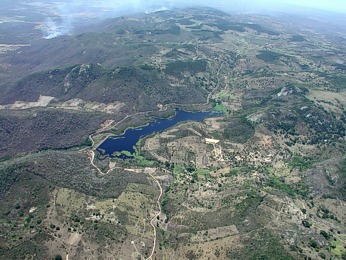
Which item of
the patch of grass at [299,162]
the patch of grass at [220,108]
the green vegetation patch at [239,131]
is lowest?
the patch of grass at [220,108]

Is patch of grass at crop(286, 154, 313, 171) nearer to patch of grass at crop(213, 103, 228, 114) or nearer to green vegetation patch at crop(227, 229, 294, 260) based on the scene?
green vegetation patch at crop(227, 229, 294, 260)

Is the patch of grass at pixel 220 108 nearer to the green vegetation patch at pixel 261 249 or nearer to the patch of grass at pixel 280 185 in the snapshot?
the patch of grass at pixel 280 185

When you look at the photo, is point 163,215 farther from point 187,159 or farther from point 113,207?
point 187,159

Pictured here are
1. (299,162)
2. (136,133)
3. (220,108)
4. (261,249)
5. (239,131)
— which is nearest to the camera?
(261,249)

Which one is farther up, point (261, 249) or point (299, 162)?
point (261, 249)

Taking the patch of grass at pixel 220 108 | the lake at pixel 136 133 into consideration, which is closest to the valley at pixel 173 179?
the patch of grass at pixel 220 108

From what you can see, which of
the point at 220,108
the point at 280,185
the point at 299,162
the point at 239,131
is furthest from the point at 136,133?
the point at 299,162

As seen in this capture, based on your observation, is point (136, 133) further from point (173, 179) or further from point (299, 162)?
point (299, 162)

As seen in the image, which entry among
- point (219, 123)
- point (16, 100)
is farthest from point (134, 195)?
point (16, 100)

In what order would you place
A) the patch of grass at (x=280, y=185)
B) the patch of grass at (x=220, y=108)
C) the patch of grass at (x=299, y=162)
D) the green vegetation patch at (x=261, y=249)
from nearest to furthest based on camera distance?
the green vegetation patch at (x=261, y=249), the patch of grass at (x=280, y=185), the patch of grass at (x=299, y=162), the patch of grass at (x=220, y=108)
